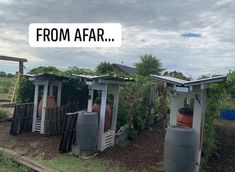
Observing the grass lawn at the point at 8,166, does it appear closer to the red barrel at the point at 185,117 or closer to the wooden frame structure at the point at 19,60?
the red barrel at the point at 185,117

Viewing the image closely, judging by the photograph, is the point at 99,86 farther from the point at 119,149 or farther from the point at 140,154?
the point at 140,154

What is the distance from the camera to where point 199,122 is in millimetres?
4766

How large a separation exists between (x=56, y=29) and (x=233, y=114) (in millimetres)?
9781

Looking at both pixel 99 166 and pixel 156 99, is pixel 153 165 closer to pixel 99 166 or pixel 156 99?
pixel 99 166

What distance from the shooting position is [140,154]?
630 centimetres

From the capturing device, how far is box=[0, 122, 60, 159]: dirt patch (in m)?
6.01

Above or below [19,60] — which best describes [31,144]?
below

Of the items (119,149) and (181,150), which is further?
(119,149)

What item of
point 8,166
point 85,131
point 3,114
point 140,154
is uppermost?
point 85,131

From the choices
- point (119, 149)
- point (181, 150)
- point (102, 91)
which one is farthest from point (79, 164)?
point (181, 150)

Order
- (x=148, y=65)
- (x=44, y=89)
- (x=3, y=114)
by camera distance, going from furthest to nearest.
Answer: (x=148, y=65)
(x=3, y=114)
(x=44, y=89)

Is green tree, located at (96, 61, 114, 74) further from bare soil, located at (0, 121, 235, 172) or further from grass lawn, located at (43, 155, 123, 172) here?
grass lawn, located at (43, 155, 123, 172)

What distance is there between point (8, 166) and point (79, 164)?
4.48 feet

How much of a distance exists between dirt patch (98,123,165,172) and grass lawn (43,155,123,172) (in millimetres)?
289
